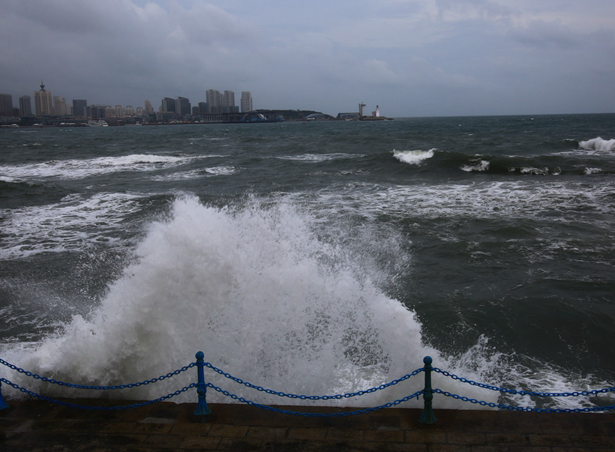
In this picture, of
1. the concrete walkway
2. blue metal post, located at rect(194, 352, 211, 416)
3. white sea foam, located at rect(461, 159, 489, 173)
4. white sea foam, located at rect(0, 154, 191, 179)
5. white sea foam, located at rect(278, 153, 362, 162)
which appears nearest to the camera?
the concrete walkway

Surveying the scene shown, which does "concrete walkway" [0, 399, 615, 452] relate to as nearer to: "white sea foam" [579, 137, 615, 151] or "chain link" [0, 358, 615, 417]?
"chain link" [0, 358, 615, 417]

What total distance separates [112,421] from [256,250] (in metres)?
3.82

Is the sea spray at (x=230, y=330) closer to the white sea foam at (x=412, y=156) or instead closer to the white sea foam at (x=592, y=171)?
the white sea foam at (x=592, y=171)

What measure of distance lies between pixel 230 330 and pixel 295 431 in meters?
2.25

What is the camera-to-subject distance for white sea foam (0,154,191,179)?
25578 millimetres

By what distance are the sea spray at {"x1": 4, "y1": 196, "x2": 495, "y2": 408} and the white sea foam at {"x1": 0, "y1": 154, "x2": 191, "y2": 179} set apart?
2070cm

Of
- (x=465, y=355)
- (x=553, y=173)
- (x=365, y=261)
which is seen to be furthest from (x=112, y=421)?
(x=553, y=173)

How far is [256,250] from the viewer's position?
789 cm

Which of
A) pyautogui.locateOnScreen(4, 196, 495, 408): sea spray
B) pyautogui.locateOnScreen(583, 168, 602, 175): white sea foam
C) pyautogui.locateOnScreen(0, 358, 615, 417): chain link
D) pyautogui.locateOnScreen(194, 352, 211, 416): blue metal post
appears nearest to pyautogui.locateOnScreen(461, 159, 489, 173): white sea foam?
pyautogui.locateOnScreen(583, 168, 602, 175): white sea foam

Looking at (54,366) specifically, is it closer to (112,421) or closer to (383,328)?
(112,421)

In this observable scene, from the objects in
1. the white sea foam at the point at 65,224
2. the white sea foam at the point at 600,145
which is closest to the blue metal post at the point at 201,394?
the white sea foam at the point at 65,224

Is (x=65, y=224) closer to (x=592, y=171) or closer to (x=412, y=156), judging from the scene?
(x=412, y=156)

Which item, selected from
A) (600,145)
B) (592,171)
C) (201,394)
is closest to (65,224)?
(201,394)

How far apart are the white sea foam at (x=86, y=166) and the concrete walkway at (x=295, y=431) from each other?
74.0 ft
